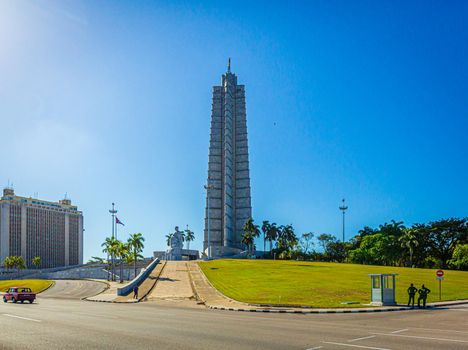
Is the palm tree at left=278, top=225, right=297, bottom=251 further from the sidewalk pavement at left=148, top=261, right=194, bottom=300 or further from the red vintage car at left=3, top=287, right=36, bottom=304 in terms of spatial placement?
the red vintage car at left=3, top=287, right=36, bottom=304

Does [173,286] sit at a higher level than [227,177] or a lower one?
lower

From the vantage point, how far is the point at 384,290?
30109 mm

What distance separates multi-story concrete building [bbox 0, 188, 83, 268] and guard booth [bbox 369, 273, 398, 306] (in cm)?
14603

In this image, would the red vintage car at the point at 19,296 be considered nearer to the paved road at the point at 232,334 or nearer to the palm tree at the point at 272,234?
the paved road at the point at 232,334

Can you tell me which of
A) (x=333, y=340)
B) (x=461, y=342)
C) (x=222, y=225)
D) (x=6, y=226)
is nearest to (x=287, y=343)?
(x=333, y=340)

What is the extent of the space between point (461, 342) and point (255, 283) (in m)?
34.6

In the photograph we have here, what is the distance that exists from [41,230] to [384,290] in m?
156

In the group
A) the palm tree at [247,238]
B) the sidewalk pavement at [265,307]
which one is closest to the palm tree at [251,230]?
the palm tree at [247,238]

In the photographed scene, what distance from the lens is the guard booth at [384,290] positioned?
30.0 metres

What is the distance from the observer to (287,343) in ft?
46.6

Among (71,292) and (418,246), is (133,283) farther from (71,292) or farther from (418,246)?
(418,246)

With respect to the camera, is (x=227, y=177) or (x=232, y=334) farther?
(x=227, y=177)

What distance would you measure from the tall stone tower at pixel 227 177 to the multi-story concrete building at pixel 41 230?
69252 mm

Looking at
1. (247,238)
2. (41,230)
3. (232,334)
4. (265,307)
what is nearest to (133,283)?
(265,307)
